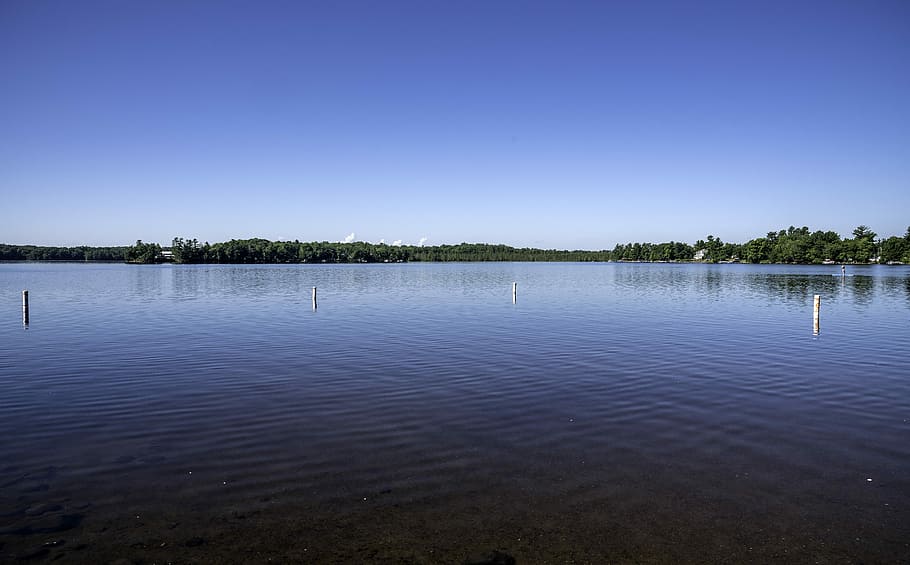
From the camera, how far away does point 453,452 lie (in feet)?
33.4

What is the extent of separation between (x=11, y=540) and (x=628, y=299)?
153 feet

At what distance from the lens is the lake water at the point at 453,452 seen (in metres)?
7.07

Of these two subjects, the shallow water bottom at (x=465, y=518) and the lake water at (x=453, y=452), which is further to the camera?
the lake water at (x=453, y=452)

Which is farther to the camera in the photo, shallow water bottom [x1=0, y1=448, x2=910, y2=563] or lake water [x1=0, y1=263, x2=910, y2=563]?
lake water [x1=0, y1=263, x2=910, y2=563]

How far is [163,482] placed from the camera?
8.77m

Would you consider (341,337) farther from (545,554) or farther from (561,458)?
(545,554)

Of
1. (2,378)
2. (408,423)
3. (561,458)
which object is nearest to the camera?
(561,458)

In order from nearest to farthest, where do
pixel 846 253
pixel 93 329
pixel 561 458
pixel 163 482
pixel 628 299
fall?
pixel 163 482 < pixel 561 458 < pixel 93 329 < pixel 628 299 < pixel 846 253

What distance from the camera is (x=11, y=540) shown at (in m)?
6.93

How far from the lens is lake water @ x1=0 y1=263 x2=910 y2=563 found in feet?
23.2

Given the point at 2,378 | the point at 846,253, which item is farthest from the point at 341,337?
the point at 846,253

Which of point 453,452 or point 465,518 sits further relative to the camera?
point 453,452

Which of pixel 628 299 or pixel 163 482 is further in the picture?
pixel 628 299

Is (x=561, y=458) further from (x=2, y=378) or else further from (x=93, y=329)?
(x=93, y=329)
